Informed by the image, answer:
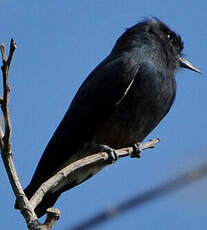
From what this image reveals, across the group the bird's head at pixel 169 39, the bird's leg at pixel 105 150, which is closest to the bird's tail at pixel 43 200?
the bird's leg at pixel 105 150

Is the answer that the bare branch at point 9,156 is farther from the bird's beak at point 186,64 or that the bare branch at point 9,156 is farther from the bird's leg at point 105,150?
the bird's beak at point 186,64

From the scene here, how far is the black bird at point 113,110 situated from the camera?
169 inches

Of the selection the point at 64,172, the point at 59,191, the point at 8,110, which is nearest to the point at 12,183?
the point at 8,110

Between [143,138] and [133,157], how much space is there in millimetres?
432

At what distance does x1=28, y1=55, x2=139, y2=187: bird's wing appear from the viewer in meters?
4.23

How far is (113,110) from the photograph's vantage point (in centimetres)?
436

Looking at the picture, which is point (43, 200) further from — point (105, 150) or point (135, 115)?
point (135, 115)

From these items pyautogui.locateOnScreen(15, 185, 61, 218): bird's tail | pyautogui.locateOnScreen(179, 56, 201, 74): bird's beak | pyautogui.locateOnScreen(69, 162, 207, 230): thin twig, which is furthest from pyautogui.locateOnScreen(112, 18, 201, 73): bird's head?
pyautogui.locateOnScreen(69, 162, 207, 230): thin twig

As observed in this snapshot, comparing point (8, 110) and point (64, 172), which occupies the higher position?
point (8, 110)

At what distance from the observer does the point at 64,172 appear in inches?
84.0

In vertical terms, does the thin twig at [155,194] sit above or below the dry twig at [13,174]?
below

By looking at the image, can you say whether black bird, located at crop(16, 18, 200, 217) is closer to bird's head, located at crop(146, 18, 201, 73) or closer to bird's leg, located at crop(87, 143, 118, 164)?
bird's leg, located at crop(87, 143, 118, 164)

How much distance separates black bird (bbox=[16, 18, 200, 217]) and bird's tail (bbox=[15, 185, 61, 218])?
0.04ft

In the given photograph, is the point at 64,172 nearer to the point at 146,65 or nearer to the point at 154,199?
the point at 154,199
